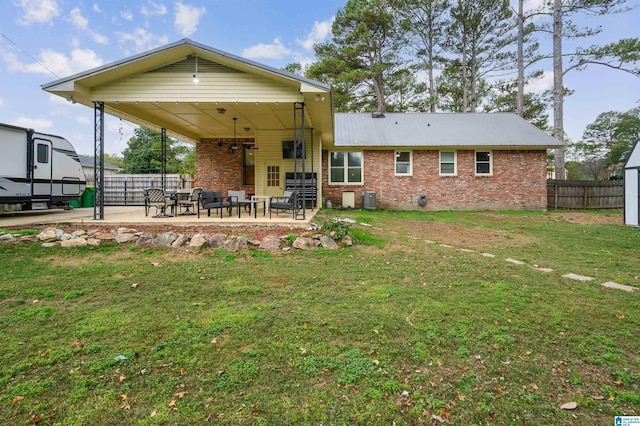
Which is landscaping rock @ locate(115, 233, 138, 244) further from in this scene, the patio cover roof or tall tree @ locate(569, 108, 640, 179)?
tall tree @ locate(569, 108, 640, 179)

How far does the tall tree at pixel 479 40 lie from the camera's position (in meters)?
19.3

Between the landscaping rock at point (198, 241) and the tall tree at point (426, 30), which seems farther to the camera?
the tall tree at point (426, 30)

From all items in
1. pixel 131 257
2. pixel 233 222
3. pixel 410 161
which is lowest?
pixel 131 257

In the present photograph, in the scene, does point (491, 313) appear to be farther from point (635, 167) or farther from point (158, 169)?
point (158, 169)

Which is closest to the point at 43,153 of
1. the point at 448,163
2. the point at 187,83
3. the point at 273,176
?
the point at 187,83

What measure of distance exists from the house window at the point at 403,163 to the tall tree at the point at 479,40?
10473 millimetres

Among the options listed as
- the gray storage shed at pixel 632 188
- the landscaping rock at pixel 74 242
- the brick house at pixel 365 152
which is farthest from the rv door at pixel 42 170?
the gray storage shed at pixel 632 188

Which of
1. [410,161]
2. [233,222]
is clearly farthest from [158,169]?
[233,222]

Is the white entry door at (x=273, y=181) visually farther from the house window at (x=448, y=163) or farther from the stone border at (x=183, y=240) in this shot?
the house window at (x=448, y=163)

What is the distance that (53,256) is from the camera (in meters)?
5.38

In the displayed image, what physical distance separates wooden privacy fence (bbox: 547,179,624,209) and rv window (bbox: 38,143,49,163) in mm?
18958

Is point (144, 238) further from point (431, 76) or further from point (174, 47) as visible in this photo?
point (431, 76)

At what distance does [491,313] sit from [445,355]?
1049 millimetres

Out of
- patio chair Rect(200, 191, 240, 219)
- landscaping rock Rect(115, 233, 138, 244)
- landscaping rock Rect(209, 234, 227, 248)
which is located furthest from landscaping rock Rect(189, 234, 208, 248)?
patio chair Rect(200, 191, 240, 219)
